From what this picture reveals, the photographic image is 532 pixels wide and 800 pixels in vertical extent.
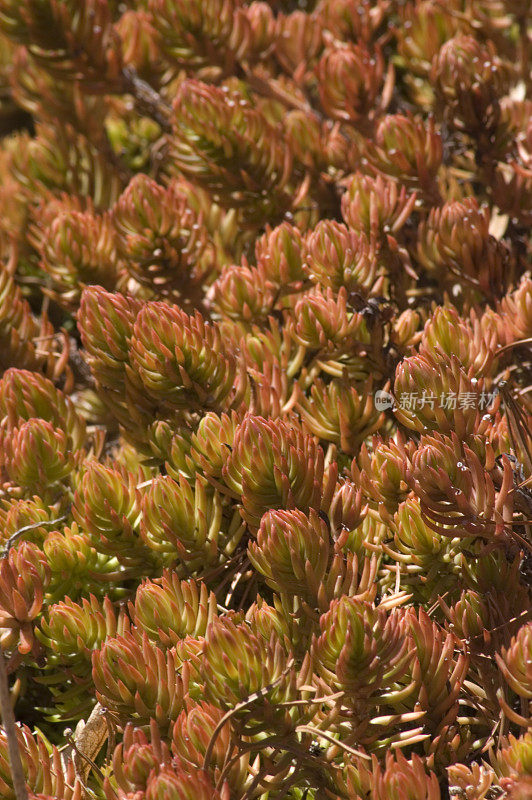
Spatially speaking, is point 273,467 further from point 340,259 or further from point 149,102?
point 149,102

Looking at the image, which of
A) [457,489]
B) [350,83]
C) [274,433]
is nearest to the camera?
[457,489]

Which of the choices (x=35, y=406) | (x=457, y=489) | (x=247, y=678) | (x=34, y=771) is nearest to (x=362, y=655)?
(x=247, y=678)

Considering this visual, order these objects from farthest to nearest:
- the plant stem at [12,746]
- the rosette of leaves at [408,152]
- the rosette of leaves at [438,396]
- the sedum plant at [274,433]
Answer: the rosette of leaves at [408,152], the rosette of leaves at [438,396], the sedum plant at [274,433], the plant stem at [12,746]

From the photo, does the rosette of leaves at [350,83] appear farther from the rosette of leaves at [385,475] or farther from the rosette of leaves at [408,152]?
the rosette of leaves at [385,475]

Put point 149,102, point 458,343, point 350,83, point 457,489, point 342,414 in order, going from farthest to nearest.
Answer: point 149,102 < point 350,83 < point 342,414 < point 458,343 < point 457,489

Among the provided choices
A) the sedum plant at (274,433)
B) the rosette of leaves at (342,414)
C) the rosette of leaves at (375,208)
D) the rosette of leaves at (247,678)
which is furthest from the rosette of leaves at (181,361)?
the rosette of leaves at (247,678)

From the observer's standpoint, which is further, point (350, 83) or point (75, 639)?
point (350, 83)

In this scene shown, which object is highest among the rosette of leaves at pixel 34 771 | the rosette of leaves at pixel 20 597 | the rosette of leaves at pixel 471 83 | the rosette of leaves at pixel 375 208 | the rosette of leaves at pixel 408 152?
the rosette of leaves at pixel 471 83

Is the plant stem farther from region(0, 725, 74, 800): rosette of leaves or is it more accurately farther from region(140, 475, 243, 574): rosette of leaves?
region(140, 475, 243, 574): rosette of leaves

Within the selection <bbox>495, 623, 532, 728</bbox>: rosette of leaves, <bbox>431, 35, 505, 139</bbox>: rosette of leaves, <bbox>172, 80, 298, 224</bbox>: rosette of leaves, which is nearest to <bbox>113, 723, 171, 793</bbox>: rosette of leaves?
<bbox>495, 623, 532, 728</bbox>: rosette of leaves

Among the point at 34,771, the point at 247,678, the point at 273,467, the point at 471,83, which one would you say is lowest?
the point at 34,771
